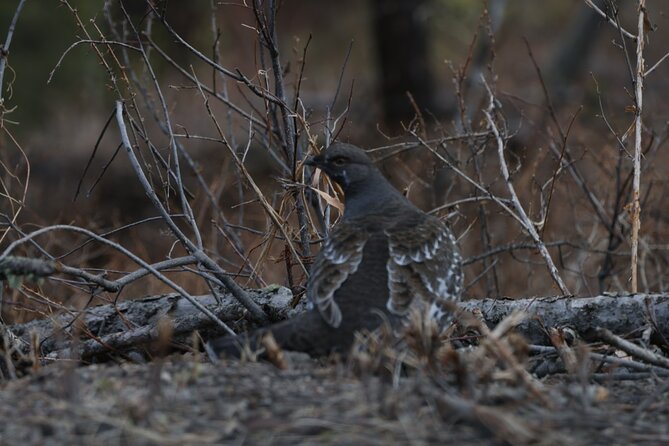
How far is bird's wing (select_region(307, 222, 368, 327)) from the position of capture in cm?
547

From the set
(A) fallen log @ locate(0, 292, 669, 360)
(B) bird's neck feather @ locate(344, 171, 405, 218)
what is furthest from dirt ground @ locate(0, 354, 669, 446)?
(B) bird's neck feather @ locate(344, 171, 405, 218)

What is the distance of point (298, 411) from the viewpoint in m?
4.34

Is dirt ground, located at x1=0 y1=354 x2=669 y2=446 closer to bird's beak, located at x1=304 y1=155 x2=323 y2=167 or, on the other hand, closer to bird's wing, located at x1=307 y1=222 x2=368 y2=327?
bird's wing, located at x1=307 y1=222 x2=368 y2=327

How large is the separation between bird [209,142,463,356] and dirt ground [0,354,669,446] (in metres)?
0.49

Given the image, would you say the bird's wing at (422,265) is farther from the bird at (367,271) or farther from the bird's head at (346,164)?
the bird's head at (346,164)

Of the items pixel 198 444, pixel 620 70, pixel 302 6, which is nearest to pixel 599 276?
pixel 198 444

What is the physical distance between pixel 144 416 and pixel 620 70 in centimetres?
2463

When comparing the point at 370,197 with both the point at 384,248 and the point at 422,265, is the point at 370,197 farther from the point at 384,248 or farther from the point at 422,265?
the point at 422,265

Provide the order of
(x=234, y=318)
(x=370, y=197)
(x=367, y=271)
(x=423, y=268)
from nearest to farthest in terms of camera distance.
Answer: (x=367, y=271), (x=423, y=268), (x=370, y=197), (x=234, y=318)

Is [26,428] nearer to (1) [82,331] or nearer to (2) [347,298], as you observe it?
(2) [347,298]

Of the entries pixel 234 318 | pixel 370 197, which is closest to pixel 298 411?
pixel 370 197

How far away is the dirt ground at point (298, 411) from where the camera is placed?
4109 mm

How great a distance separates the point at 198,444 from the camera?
4051mm

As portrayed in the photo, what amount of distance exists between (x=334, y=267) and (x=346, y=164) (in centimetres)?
113
